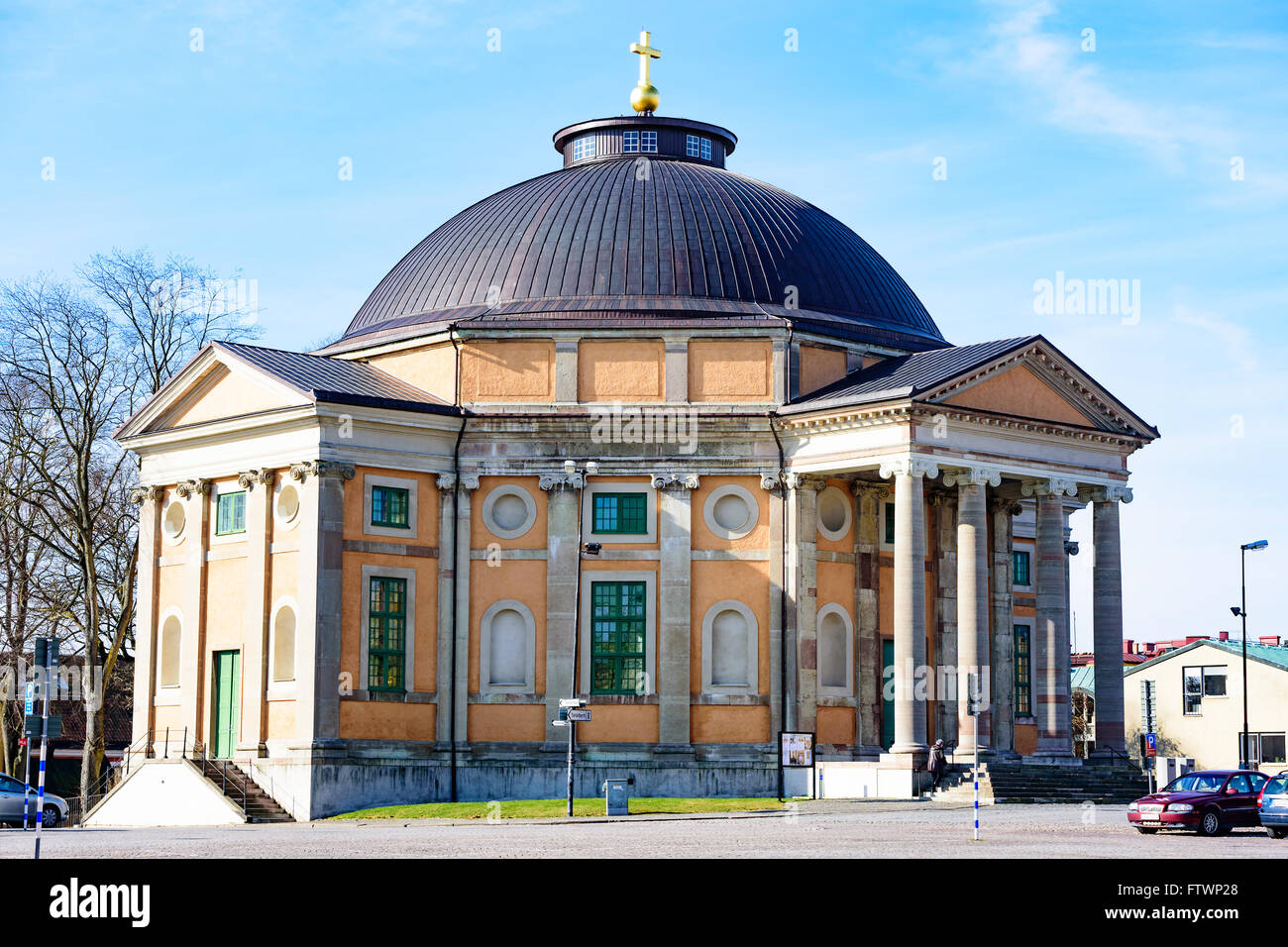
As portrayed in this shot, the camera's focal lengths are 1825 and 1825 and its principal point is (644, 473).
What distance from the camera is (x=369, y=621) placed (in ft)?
165

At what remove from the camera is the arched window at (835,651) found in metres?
52.5

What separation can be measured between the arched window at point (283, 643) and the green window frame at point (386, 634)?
2.16 metres

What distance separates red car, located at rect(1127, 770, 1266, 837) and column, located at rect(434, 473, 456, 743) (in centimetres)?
2138

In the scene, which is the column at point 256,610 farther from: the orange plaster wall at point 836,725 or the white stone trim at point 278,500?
the orange plaster wall at point 836,725

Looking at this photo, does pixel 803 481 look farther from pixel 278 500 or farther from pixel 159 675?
pixel 159 675

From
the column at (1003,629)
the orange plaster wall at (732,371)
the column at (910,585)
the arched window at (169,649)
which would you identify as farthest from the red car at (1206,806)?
the arched window at (169,649)

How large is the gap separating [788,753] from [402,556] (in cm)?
1206

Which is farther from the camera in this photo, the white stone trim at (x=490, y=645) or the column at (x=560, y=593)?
the white stone trim at (x=490, y=645)

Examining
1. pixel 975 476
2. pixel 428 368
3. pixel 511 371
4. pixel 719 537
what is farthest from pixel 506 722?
pixel 975 476
